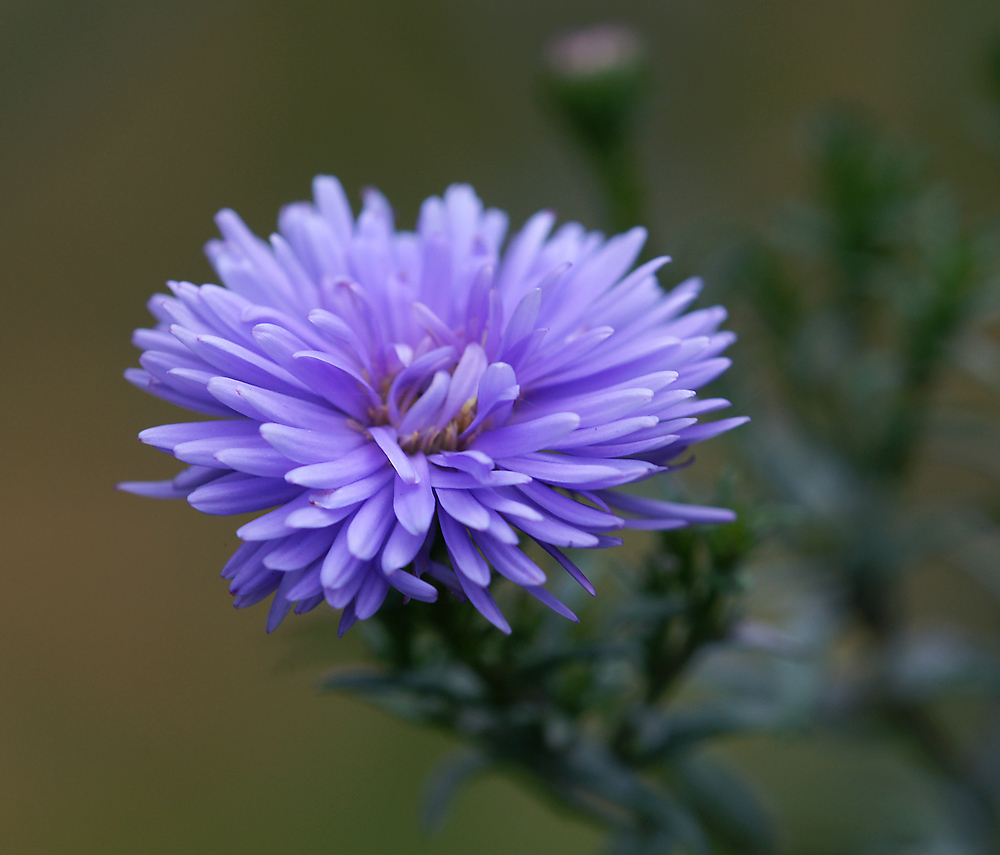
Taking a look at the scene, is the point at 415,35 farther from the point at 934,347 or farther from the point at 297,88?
the point at 934,347

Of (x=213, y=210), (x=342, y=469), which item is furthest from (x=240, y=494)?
(x=213, y=210)

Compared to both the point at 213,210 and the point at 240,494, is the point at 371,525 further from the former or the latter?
the point at 213,210

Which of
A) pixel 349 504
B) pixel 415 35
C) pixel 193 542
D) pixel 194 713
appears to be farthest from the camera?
pixel 415 35

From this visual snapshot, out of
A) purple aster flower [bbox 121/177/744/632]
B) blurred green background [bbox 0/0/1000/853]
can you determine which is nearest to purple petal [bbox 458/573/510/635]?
purple aster flower [bbox 121/177/744/632]

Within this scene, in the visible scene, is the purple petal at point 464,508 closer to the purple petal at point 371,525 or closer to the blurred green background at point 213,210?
the purple petal at point 371,525

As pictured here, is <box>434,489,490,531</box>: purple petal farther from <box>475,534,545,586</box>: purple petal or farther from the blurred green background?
the blurred green background

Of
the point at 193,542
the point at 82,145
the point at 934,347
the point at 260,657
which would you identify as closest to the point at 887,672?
the point at 934,347
